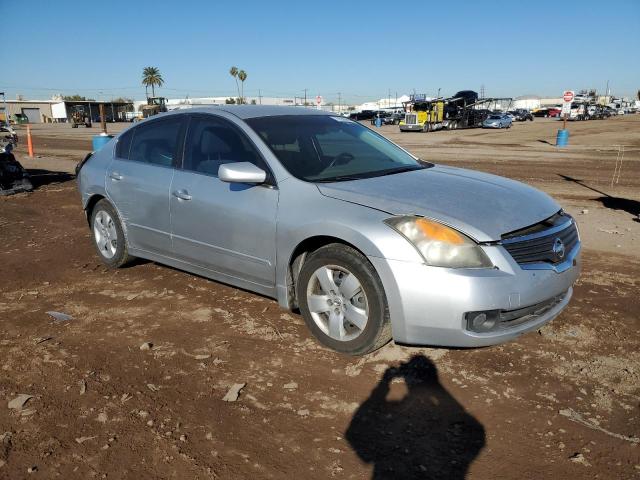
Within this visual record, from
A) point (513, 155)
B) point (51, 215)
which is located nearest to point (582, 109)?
point (513, 155)

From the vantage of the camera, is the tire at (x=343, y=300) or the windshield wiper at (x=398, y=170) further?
the windshield wiper at (x=398, y=170)

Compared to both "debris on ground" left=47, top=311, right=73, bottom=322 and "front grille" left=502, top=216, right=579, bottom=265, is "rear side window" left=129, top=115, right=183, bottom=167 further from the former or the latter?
"front grille" left=502, top=216, right=579, bottom=265

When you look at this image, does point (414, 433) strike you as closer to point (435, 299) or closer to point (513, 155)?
point (435, 299)

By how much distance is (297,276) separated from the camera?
3.75 meters

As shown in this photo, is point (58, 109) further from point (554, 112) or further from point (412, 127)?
point (554, 112)

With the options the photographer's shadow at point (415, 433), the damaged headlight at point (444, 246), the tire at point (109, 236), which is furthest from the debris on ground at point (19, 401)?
the damaged headlight at point (444, 246)

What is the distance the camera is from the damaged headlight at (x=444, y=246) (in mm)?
3074

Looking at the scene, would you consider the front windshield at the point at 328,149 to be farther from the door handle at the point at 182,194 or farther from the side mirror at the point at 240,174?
the door handle at the point at 182,194

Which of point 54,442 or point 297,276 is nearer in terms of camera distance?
point 54,442

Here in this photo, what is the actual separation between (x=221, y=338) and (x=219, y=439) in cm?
125

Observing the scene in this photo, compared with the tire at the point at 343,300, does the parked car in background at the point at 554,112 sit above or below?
below

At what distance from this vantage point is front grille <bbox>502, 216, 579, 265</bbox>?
317cm

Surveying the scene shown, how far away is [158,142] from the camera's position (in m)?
4.86

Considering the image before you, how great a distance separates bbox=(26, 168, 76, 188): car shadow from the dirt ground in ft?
27.3
